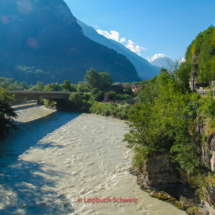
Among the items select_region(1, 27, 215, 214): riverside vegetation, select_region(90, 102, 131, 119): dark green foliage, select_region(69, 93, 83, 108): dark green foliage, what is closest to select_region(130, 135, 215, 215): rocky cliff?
select_region(1, 27, 215, 214): riverside vegetation

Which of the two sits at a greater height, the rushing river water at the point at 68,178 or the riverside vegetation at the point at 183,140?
the riverside vegetation at the point at 183,140

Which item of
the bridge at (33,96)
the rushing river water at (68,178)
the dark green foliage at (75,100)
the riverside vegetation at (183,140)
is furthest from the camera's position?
the dark green foliage at (75,100)

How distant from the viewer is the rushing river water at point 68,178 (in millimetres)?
10031

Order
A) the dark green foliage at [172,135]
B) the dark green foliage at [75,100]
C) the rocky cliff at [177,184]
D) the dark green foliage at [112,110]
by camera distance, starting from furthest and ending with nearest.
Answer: the dark green foliage at [75,100] → the dark green foliage at [112,110] → the dark green foliage at [172,135] → the rocky cliff at [177,184]

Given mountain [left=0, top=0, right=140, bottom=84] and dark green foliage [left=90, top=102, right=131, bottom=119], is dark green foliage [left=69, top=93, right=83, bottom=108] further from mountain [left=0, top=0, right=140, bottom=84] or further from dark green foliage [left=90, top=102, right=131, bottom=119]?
→ mountain [left=0, top=0, right=140, bottom=84]

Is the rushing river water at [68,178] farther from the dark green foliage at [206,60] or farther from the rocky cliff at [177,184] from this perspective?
the dark green foliage at [206,60]

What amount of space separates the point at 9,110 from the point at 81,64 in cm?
17305

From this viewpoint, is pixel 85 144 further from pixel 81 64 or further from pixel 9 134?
Answer: pixel 81 64

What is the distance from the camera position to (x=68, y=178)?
42.5 feet

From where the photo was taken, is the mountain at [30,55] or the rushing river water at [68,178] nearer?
the rushing river water at [68,178]

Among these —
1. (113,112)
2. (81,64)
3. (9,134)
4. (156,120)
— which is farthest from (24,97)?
(81,64)

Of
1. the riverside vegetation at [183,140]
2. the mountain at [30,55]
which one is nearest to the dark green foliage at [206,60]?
the riverside vegetation at [183,140]

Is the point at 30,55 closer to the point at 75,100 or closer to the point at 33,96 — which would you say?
the point at 75,100

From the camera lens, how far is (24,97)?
3556cm
